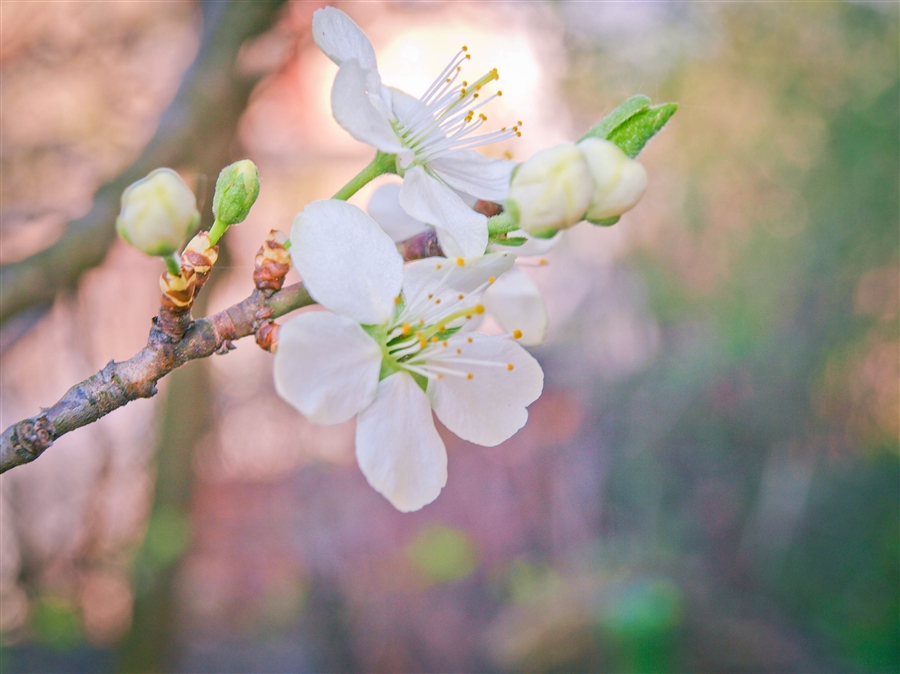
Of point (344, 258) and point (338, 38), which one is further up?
point (338, 38)

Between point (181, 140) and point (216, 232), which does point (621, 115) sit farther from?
point (181, 140)

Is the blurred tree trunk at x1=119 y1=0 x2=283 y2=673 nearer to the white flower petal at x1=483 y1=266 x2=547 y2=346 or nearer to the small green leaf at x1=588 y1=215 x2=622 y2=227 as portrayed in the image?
the white flower petal at x1=483 y1=266 x2=547 y2=346

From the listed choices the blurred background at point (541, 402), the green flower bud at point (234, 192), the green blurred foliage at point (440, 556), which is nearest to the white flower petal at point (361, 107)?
the green flower bud at point (234, 192)

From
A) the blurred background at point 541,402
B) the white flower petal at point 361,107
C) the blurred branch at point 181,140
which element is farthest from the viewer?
the blurred background at point 541,402

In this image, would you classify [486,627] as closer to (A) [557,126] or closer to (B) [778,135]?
(A) [557,126]

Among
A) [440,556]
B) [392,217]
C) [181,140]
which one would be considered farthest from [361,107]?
[440,556]

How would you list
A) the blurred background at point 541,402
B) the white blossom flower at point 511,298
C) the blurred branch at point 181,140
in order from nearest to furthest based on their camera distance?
the white blossom flower at point 511,298 < the blurred branch at point 181,140 < the blurred background at point 541,402

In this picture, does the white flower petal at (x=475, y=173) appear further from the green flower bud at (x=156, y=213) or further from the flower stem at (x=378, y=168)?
the green flower bud at (x=156, y=213)

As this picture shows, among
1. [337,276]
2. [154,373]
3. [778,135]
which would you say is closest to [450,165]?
[337,276]
